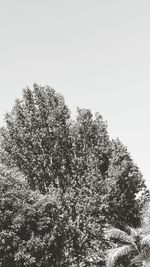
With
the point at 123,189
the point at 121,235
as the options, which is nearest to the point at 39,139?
the point at 123,189

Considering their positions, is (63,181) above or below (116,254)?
above

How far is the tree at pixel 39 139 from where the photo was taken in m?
26.2

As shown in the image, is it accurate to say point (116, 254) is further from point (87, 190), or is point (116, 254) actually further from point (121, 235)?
point (87, 190)

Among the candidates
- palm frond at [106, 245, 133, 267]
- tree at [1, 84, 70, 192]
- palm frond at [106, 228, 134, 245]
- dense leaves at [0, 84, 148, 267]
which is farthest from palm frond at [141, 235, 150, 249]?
tree at [1, 84, 70, 192]

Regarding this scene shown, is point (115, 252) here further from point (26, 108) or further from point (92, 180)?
point (26, 108)

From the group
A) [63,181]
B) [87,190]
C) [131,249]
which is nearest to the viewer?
[131,249]

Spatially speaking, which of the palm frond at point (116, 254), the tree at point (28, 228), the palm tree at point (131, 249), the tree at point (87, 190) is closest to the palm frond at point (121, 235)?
the palm tree at point (131, 249)

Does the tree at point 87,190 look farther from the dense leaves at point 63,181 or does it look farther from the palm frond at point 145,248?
the palm frond at point 145,248

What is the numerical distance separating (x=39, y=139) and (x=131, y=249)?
9.74m

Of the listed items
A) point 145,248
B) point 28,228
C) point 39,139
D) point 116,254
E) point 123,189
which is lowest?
point 145,248

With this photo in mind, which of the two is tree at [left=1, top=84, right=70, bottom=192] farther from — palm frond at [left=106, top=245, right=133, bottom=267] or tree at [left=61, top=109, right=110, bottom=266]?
palm frond at [left=106, top=245, right=133, bottom=267]

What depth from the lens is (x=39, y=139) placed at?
87.2ft

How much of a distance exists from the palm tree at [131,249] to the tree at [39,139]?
5.44 meters

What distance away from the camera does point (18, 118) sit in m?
27.6
